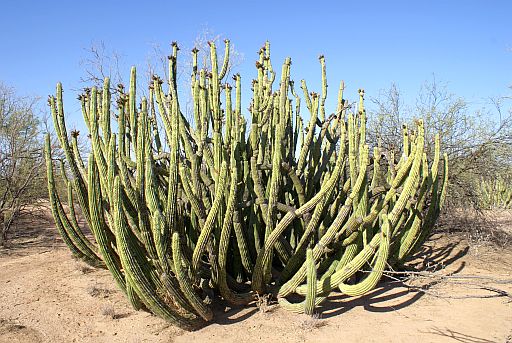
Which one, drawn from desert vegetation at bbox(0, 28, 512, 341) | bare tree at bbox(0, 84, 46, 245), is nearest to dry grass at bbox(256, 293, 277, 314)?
desert vegetation at bbox(0, 28, 512, 341)

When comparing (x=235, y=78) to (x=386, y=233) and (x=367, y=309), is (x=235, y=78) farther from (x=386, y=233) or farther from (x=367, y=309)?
(x=367, y=309)

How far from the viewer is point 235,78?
5.64 meters

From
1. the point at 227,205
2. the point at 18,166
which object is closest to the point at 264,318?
the point at 227,205

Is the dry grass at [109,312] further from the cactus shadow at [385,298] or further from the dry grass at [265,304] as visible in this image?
the cactus shadow at [385,298]

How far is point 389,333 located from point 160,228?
236 centimetres

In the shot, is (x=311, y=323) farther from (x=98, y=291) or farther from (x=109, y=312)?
(x=98, y=291)

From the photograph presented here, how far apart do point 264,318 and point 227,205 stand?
1282 millimetres

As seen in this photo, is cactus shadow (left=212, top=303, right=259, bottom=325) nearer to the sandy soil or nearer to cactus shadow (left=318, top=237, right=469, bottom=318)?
the sandy soil

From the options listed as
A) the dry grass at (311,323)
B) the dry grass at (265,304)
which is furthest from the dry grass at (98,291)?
the dry grass at (311,323)

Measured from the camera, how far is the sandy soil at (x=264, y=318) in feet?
14.4

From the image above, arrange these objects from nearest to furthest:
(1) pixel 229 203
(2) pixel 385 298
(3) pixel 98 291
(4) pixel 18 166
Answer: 1. (1) pixel 229 203
2. (2) pixel 385 298
3. (3) pixel 98 291
4. (4) pixel 18 166

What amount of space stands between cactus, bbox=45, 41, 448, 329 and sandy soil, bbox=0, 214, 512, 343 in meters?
0.24

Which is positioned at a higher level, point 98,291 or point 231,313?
point 98,291

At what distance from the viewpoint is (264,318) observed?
473 centimetres
